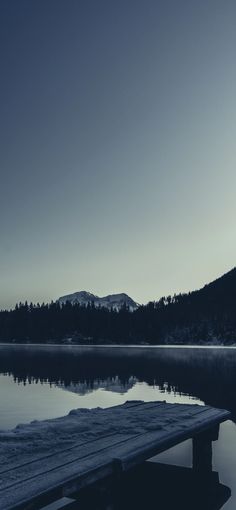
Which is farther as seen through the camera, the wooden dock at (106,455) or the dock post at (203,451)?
the dock post at (203,451)

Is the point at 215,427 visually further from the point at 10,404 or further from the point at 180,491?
the point at 10,404

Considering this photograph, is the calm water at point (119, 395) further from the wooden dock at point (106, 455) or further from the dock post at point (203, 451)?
the wooden dock at point (106, 455)

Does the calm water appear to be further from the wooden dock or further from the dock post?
the wooden dock

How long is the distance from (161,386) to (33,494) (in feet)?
121

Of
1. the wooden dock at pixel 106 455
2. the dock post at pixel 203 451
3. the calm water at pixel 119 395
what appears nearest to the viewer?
the wooden dock at pixel 106 455

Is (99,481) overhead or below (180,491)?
overhead

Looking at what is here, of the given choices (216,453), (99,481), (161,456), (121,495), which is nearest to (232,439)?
(216,453)

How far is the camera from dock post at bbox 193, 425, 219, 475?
15680mm

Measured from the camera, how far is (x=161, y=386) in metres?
42.6

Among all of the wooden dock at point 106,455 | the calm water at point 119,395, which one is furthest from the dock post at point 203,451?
the calm water at point 119,395

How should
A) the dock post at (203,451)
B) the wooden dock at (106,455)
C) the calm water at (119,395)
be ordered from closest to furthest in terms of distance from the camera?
1. the wooden dock at (106,455)
2. the dock post at (203,451)
3. the calm water at (119,395)

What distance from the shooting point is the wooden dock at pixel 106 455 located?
764 cm

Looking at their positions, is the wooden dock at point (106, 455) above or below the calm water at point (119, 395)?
above

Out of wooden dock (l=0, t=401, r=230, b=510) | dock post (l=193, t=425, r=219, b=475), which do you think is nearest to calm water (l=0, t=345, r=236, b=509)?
dock post (l=193, t=425, r=219, b=475)
